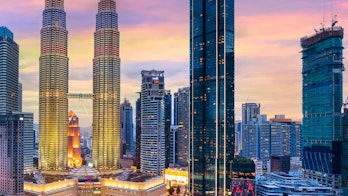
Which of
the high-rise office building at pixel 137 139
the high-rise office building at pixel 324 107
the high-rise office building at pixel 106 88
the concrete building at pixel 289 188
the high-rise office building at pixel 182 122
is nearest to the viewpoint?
the concrete building at pixel 289 188

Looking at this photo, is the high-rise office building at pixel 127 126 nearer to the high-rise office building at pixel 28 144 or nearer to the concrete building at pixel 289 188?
the high-rise office building at pixel 28 144

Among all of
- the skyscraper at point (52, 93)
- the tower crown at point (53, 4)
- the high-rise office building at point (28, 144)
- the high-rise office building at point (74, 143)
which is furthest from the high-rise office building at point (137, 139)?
the tower crown at point (53, 4)

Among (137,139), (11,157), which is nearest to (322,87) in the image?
(137,139)

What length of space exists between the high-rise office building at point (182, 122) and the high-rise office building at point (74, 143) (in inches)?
822

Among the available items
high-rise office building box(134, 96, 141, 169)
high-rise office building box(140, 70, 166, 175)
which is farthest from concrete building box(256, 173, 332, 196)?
high-rise office building box(134, 96, 141, 169)

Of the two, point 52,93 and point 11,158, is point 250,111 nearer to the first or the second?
point 52,93

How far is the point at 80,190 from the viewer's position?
44.0 metres

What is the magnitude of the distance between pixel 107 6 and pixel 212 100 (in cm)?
3550

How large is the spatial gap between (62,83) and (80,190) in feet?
94.8

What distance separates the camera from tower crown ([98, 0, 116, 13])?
68.0 m

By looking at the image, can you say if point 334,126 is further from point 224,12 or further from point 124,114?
point 124,114

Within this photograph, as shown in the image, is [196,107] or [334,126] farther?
[334,126]

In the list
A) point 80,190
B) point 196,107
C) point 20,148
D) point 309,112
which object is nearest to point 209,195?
point 196,107

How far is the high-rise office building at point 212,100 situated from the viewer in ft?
133
